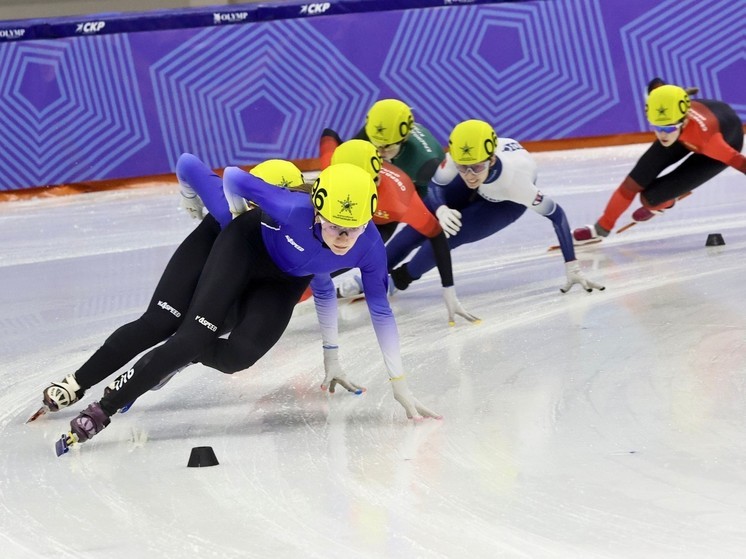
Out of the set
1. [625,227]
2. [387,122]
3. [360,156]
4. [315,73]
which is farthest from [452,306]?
[315,73]

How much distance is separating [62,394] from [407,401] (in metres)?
1.26

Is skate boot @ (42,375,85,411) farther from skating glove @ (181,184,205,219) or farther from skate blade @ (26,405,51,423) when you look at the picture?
skating glove @ (181,184,205,219)

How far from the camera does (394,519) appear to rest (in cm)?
342

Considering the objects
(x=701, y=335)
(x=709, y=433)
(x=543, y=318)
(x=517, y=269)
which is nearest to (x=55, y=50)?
(x=517, y=269)

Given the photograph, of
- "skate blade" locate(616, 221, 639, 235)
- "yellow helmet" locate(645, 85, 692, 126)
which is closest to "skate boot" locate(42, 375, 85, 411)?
"yellow helmet" locate(645, 85, 692, 126)

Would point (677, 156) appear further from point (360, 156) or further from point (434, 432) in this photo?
point (434, 432)

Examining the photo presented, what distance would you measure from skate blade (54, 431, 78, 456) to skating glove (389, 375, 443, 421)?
1100 mm

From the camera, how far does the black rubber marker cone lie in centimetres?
396

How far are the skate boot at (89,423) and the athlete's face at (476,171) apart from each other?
2.55 metres

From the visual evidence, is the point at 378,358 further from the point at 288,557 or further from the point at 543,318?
the point at 288,557

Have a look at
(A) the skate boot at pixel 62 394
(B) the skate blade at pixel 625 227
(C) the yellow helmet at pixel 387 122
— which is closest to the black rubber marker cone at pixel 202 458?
(A) the skate boot at pixel 62 394

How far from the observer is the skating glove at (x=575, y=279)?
A: 642cm

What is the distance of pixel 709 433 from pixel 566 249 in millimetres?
2467

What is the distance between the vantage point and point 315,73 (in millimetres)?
10430
